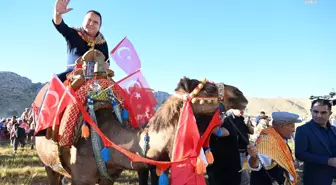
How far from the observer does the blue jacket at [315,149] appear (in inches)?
186

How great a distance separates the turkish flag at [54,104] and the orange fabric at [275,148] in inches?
91.3

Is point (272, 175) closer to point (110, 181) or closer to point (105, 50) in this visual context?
point (110, 181)

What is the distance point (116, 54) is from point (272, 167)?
2.41m

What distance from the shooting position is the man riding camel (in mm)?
4117

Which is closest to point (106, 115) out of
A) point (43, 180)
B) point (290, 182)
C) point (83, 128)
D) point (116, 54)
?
point (83, 128)

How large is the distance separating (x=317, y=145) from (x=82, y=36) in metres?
3.53

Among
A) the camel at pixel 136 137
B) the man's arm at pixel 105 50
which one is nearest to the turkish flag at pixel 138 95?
the camel at pixel 136 137

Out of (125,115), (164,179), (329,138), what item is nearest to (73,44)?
(125,115)

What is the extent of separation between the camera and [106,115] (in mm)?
3859

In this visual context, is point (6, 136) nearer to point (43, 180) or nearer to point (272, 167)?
point (43, 180)

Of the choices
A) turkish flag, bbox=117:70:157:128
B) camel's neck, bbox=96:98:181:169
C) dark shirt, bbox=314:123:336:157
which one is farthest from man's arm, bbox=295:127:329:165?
camel's neck, bbox=96:98:181:169

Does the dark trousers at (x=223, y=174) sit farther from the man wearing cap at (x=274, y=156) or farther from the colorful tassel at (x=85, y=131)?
the colorful tassel at (x=85, y=131)

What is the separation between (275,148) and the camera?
4.02 meters

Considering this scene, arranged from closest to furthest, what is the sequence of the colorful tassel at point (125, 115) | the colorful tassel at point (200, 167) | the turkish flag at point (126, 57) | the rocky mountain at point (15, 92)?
the colorful tassel at point (200, 167) → the colorful tassel at point (125, 115) → the turkish flag at point (126, 57) → the rocky mountain at point (15, 92)
